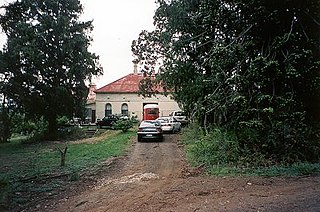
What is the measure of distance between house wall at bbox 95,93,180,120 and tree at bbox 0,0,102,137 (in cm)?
1648

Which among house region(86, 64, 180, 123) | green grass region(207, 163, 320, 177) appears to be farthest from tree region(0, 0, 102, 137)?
green grass region(207, 163, 320, 177)

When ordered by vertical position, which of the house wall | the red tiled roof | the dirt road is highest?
the red tiled roof

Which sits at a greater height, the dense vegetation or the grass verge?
the dense vegetation

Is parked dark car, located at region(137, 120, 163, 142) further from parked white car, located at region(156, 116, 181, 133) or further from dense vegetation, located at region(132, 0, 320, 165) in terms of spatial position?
dense vegetation, located at region(132, 0, 320, 165)

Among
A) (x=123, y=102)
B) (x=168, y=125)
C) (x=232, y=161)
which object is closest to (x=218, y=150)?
(x=232, y=161)

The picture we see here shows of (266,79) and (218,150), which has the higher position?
(266,79)

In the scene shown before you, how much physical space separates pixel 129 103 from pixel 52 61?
19.7 metres

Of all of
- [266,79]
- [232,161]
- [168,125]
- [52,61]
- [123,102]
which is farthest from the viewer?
[123,102]

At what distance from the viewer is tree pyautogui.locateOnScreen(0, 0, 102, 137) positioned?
26.4m

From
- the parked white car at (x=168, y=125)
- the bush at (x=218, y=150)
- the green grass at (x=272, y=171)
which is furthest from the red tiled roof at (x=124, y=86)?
the green grass at (x=272, y=171)

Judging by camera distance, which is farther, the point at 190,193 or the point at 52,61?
the point at 52,61

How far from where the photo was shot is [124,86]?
47156 millimetres

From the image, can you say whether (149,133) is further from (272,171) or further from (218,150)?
(272,171)

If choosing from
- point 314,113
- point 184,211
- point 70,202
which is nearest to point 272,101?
point 314,113
